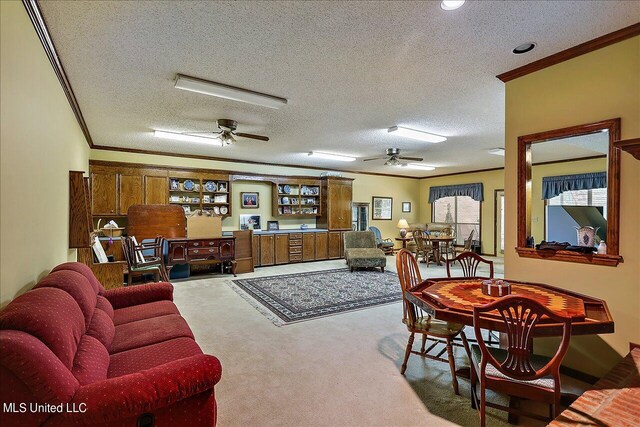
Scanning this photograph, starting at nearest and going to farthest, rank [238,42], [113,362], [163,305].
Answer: [113,362], [238,42], [163,305]

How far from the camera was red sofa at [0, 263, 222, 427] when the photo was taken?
3.76 ft

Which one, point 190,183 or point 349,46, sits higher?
point 349,46

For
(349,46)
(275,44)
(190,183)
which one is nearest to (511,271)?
(349,46)

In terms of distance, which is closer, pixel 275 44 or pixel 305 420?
pixel 305 420

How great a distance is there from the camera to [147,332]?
2148 millimetres

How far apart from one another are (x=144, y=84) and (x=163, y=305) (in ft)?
6.94

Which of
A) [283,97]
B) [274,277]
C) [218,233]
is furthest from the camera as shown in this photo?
[218,233]

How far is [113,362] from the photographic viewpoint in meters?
1.76

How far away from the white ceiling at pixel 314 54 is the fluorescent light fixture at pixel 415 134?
0.21 m

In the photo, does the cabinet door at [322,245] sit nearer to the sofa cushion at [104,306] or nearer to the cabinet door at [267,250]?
the cabinet door at [267,250]

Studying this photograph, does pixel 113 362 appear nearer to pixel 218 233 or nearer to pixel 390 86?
pixel 390 86

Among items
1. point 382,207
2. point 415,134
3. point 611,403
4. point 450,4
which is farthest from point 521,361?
point 382,207

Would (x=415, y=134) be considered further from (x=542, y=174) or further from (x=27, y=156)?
(x=542, y=174)

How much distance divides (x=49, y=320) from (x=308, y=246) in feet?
21.9
